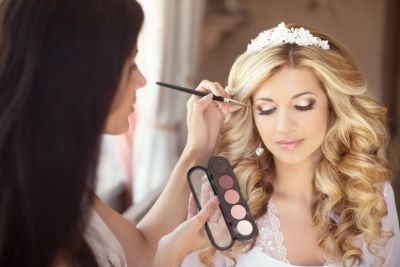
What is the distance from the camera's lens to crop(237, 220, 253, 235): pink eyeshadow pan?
1409mm

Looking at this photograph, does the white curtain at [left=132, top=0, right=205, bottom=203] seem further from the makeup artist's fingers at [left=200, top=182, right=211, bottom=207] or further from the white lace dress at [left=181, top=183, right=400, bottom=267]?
the makeup artist's fingers at [left=200, top=182, right=211, bottom=207]

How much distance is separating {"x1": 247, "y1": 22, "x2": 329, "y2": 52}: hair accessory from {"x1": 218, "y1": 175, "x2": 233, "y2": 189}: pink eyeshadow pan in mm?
453

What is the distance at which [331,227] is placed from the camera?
1.70 meters

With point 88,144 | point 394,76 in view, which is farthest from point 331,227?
point 394,76

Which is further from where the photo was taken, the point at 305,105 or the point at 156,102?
the point at 156,102

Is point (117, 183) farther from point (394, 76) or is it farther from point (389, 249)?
point (394, 76)

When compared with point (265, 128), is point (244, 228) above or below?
below

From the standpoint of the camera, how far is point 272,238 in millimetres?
1715

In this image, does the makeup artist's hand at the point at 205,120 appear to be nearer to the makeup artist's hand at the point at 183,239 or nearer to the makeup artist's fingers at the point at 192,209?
the makeup artist's fingers at the point at 192,209

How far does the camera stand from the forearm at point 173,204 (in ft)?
5.56

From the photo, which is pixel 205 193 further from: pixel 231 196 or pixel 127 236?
pixel 127 236

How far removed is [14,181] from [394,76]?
612 cm

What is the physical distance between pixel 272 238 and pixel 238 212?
33 cm

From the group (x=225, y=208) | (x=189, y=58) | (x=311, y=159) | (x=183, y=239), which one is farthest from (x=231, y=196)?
(x=189, y=58)
